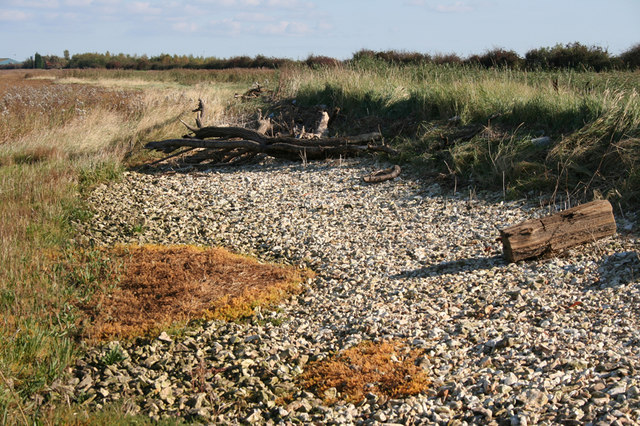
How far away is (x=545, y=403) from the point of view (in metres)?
3.41

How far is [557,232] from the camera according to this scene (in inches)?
225

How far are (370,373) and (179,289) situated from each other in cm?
235

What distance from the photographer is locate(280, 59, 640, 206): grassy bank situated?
7.38 m

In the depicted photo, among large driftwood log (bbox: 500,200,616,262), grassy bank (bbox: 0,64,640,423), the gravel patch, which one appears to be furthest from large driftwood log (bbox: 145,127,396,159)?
large driftwood log (bbox: 500,200,616,262)

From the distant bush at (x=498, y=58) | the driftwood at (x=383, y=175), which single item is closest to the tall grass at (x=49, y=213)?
the driftwood at (x=383, y=175)

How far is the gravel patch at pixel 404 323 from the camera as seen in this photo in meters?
3.58

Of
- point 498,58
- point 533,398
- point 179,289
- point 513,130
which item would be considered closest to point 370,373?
point 533,398

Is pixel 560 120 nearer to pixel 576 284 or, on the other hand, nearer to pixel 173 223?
pixel 576 284

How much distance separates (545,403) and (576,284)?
210cm

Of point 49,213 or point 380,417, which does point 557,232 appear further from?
point 49,213

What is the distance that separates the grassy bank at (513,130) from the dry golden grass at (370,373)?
12.7ft

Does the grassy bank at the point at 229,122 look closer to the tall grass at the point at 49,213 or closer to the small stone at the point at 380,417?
the tall grass at the point at 49,213

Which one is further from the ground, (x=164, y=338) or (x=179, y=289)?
(x=179, y=289)

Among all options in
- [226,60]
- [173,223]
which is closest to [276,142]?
[173,223]
